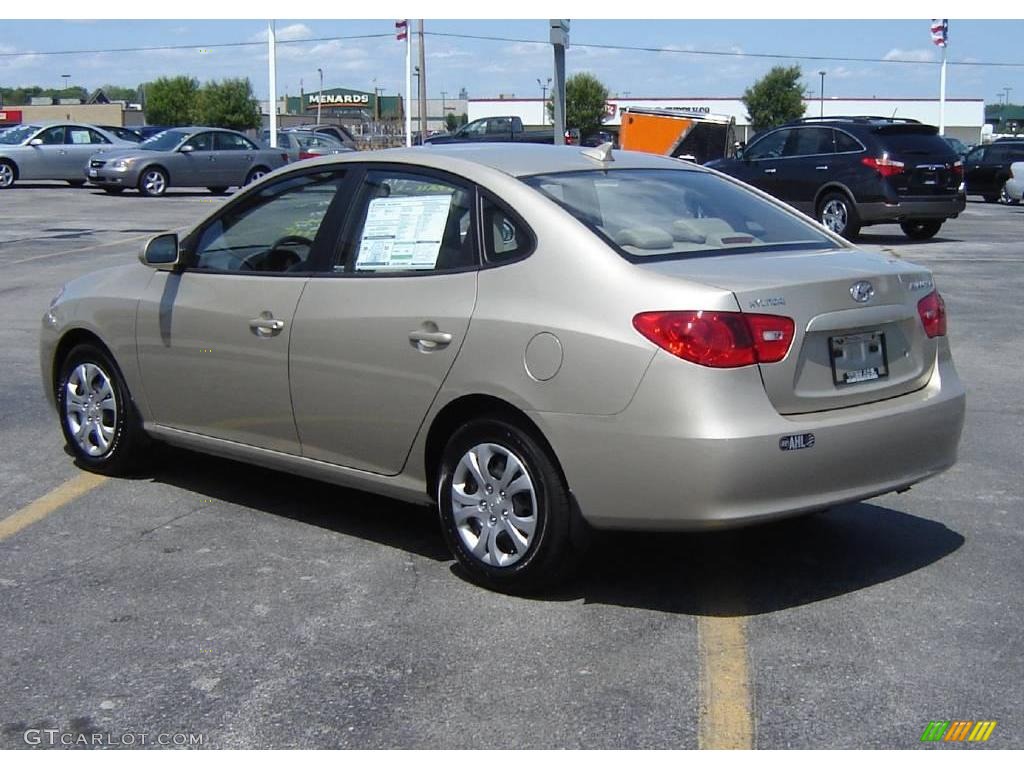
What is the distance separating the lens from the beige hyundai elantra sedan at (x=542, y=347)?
4520 millimetres

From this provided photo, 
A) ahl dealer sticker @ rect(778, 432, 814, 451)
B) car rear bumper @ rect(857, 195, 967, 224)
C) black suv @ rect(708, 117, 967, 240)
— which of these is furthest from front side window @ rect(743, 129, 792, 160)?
ahl dealer sticker @ rect(778, 432, 814, 451)

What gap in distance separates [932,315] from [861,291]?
21.1 inches

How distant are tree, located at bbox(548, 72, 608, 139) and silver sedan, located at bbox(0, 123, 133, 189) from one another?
6250 centimetres

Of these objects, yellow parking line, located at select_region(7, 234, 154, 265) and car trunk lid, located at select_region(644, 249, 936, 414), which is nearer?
car trunk lid, located at select_region(644, 249, 936, 414)

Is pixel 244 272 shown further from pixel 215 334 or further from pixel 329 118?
pixel 329 118

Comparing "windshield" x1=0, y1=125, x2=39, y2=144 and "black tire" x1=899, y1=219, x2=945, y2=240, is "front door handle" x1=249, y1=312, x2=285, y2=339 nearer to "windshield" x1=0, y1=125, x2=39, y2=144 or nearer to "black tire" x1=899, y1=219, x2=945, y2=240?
"black tire" x1=899, y1=219, x2=945, y2=240

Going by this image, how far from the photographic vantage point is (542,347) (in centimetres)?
473

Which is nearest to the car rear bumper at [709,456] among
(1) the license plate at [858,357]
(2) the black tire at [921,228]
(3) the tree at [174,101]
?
(1) the license plate at [858,357]

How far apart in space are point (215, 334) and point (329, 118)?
99289 millimetres

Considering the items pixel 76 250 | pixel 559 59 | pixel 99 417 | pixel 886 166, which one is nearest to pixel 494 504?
pixel 99 417

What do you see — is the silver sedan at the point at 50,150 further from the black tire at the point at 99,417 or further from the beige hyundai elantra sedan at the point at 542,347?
the beige hyundai elantra sedan at the point at 542,347

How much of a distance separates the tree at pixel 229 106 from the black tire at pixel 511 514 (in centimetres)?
8294

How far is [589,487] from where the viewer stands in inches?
183

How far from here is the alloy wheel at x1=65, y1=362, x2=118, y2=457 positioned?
21.6ft
